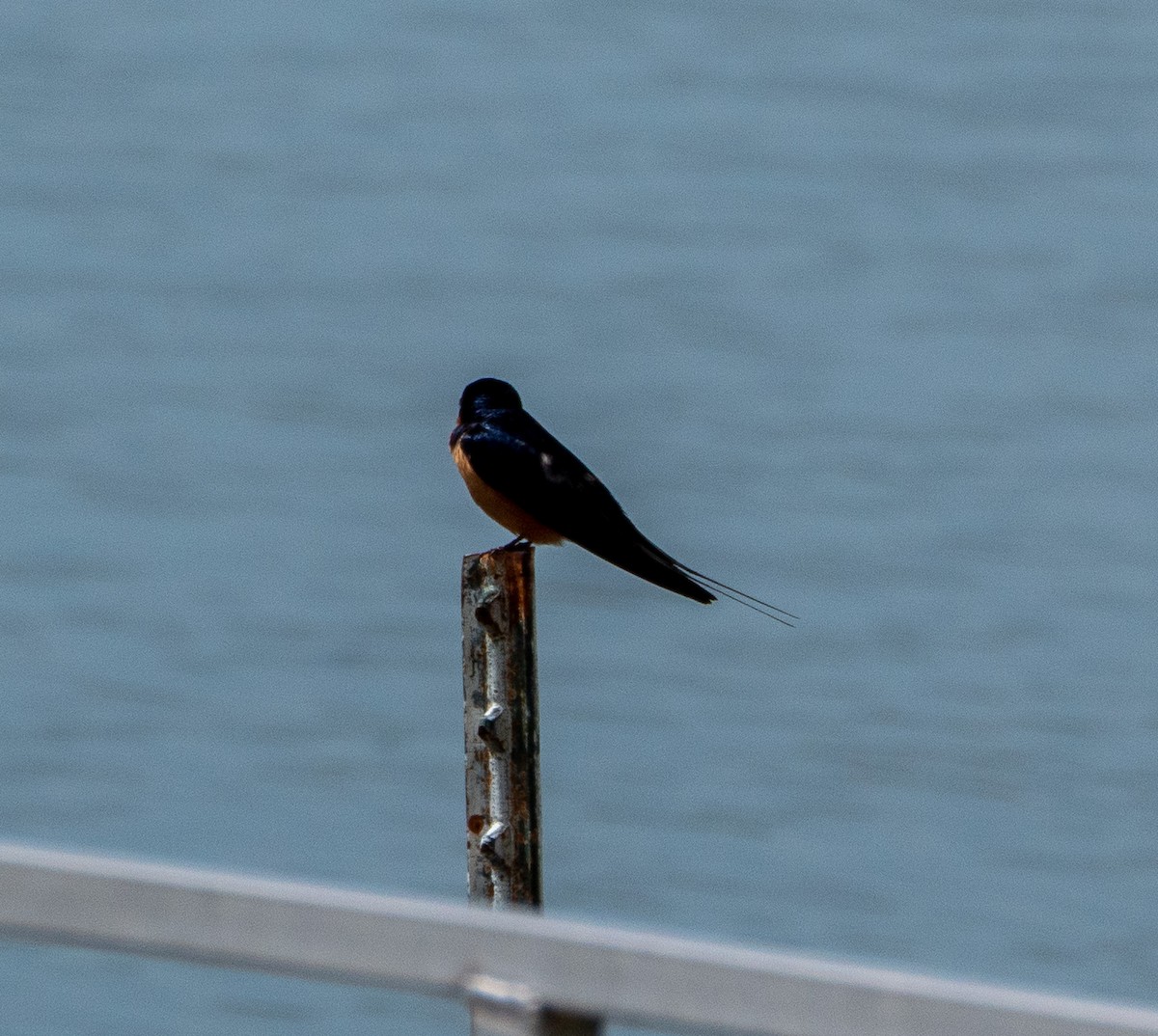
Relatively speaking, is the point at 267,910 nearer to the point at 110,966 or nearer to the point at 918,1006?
the point at 918,1006

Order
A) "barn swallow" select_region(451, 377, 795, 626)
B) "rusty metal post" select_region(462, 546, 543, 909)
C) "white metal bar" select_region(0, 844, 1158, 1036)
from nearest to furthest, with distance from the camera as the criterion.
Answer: "white metal bar" select_region(0, 844, 1158, 1036) → "rusty metal post" select_region(462, 546, 543, 909) → "barn swallow" select_region(451, 377, 795, 626)

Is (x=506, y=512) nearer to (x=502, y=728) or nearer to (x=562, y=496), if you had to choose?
(x=562, y=496)

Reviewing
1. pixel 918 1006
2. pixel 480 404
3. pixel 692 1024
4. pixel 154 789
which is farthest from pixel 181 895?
pixel 154 789

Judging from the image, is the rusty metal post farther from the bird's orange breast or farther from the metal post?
the bird's orange breast

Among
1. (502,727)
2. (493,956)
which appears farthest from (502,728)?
(493,956)

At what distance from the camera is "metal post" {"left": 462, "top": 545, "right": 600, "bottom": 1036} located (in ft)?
13.7

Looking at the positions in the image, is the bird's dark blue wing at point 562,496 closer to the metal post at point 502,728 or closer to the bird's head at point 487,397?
the bird's head at point 487,397

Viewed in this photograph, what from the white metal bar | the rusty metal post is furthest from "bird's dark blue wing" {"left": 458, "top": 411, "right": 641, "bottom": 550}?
the white metal bar

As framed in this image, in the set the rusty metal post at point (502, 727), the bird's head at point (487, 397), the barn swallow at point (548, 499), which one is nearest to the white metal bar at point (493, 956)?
the rusty metal post at point (502, 727)

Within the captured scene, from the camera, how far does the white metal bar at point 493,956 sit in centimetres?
128

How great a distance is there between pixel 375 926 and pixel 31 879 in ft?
0.80

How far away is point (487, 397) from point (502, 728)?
1653 millimetres

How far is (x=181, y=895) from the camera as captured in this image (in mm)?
1458

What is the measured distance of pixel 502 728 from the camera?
424 centimetres
